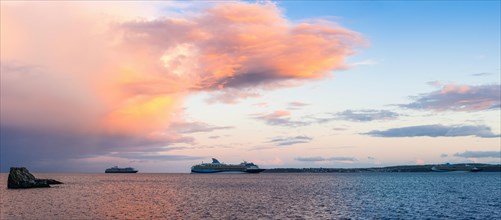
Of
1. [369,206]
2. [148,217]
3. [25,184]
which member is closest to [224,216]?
[148,217]

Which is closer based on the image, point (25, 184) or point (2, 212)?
point (2, 212)

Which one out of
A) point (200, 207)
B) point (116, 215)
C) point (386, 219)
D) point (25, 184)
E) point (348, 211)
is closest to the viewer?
point (386, 219)

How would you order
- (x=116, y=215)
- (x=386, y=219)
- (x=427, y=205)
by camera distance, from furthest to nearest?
(x=427, y=205) → (x=116, y=215) → (x=386, y=219)

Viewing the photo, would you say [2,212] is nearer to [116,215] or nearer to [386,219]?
[116,215]

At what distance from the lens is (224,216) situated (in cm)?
7075

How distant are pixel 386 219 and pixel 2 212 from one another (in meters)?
63.9

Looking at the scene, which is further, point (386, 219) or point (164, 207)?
point (164, 207)

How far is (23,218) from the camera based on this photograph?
6844 cm

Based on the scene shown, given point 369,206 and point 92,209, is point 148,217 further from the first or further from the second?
point 369,206

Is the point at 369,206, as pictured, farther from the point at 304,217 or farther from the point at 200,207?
the point at 200,207

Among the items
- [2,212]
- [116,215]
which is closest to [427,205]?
[116,215]

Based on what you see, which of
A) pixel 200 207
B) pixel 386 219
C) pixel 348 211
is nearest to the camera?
pixel 386 219

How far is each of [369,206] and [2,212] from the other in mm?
67619

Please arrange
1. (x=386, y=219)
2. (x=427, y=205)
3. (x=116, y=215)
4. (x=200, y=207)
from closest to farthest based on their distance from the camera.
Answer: (x=386, y=219) → (x=116, y=215) → (x=200, y=207) → (x=427, y=205)
